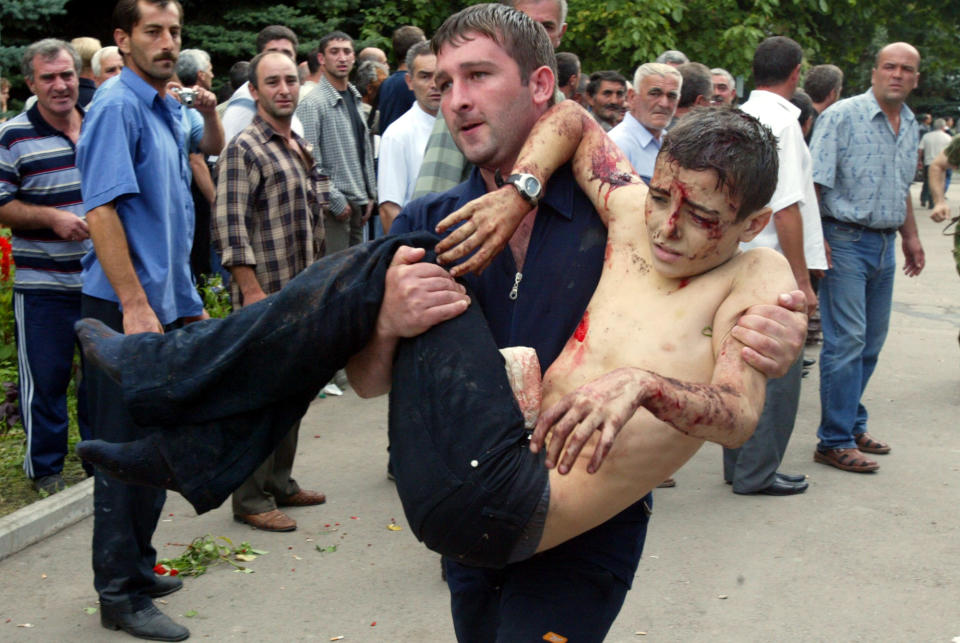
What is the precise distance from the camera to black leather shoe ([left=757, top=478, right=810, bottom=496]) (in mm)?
6246

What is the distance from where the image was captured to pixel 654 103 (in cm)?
680

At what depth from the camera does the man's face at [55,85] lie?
5676 mm

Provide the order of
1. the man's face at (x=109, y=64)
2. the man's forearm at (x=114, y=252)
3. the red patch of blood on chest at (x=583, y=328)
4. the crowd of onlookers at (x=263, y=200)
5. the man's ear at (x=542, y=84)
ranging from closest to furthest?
the red patch of blood on chest at (x=583, y=328) → the man's ear at (x=542, y=84) → the man's forearm at (x=114, y=252) → the crowd of onlookers at (x=263, y=200) → the man's face at (x=109, y=64)

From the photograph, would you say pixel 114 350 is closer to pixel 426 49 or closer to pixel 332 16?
pixel 426 49

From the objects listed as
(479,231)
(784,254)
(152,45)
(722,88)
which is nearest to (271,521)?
(152,45)

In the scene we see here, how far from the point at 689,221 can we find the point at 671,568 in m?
3.18

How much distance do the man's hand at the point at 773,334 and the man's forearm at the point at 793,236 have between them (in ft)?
12.7

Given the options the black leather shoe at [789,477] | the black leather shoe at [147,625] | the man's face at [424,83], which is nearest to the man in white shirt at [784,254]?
the black leather shoe at [789,477]

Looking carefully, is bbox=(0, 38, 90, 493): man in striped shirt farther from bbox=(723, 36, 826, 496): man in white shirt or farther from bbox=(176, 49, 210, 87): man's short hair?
bbox=(723, 36, 826, 496): man in white shirt

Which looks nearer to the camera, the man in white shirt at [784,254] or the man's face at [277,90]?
the man's face at [277,90]

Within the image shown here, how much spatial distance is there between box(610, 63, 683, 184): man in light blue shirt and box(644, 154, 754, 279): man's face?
4318 millimetres

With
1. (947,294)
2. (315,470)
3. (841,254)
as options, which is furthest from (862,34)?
(315,470)

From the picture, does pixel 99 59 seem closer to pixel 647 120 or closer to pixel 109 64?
pixel 109 64

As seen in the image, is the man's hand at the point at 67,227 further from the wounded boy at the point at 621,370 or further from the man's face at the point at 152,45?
the wounded boy at the point at 621,370
